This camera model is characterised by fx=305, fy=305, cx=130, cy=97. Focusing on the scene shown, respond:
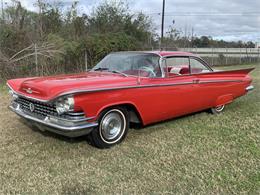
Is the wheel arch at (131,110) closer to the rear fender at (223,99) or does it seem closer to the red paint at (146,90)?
the red paint at (146,90)

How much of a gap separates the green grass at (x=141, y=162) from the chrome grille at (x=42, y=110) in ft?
1.76

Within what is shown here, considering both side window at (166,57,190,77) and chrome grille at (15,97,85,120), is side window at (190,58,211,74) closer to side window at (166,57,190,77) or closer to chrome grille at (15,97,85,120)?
side window at (166,57,190,77)

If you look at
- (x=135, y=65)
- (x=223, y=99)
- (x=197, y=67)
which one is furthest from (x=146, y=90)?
(x=223, y=99)

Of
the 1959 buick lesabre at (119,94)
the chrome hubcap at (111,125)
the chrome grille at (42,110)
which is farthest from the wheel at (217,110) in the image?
the chrome grille at (42,110)

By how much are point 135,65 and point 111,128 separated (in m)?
1.32

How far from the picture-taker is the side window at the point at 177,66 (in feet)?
19.2

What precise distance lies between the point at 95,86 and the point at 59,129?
781mm

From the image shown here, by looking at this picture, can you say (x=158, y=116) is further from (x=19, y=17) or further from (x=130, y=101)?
(x=19, y=17)

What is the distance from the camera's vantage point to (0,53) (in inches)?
481

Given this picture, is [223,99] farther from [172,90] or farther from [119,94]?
[119,94]

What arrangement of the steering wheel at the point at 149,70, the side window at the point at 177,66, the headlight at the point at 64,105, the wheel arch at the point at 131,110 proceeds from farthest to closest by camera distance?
the side window at the point at 177,66 < the steering wheel at the point at 149,70 < the wheel arch at the point at 131,110 < the headlight at the point at 64,105

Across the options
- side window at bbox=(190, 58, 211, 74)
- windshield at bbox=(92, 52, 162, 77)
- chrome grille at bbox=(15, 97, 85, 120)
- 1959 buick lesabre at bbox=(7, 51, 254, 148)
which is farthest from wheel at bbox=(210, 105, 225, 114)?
chrome grille at bbox=(15, 97, 85, 120)

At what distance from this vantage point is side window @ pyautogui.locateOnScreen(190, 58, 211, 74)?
246 inches

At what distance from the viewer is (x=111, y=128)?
4766 mm
